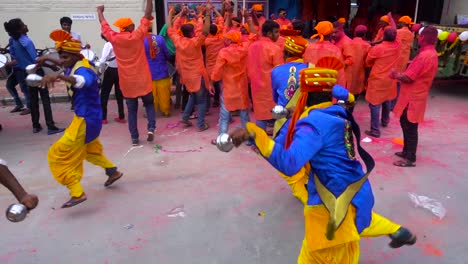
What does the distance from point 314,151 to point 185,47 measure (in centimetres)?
445

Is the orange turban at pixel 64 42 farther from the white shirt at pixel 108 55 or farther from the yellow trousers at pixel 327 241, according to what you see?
the yellow trousers at pixel 327 241

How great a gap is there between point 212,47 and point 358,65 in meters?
2.43

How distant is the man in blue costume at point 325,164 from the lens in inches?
86.0

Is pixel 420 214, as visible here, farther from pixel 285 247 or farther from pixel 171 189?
pixel 171 189

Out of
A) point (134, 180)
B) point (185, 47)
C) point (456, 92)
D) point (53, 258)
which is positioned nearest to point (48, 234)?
point (53, 258)

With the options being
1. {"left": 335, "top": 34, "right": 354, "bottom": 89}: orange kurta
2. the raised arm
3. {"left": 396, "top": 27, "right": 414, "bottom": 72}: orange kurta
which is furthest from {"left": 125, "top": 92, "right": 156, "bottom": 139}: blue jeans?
Result: {"left": 396, "top": 27, "right": 414, "bottom": 72}: orange kurta

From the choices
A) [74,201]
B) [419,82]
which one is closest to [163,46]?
[74,201]

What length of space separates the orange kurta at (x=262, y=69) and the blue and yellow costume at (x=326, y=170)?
2710 mm

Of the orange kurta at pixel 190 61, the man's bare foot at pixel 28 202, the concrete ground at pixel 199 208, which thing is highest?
the orange kurta at pixel 190 61

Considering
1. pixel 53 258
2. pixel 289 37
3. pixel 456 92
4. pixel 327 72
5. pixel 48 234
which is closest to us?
pixel 327 72

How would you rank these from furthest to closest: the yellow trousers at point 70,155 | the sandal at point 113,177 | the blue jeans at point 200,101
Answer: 1. the blue jeans at point 200,101
2. the sandal at point 113,177
3. the yellow trousers at point 70,155

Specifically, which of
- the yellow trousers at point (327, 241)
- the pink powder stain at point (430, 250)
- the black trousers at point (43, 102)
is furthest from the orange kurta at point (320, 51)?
the black trousers at point (43, 102)

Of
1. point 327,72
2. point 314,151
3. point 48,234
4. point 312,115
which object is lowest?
point 48,234

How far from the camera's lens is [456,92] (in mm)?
8953
